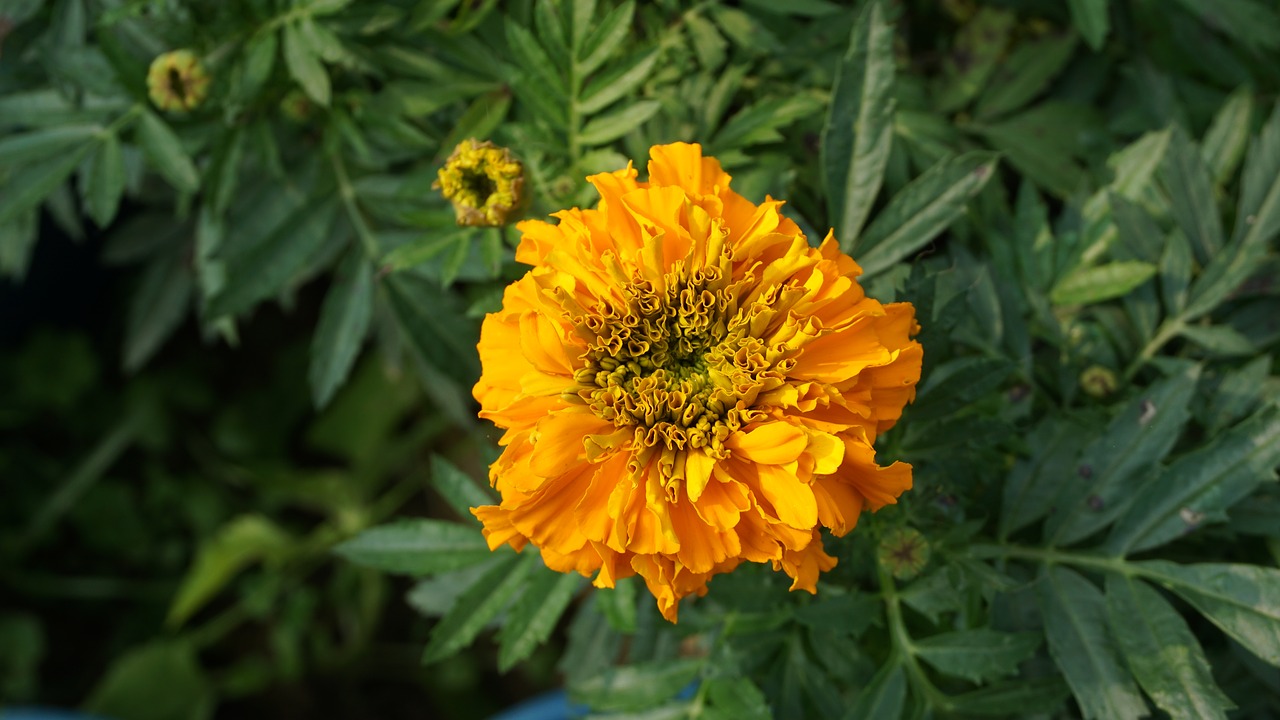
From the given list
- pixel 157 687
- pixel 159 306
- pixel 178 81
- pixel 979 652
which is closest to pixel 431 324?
pixel 178 81

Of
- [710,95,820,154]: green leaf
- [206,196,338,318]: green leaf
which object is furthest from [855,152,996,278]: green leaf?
[206,196,338,318]: green leaf

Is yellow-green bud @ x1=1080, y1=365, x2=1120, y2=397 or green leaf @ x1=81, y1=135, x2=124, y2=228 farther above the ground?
green leaf @ x1=81, y1=135, x2=124, y2=228

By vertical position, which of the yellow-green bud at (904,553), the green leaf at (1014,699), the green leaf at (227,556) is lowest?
the green leaf at (227,556)

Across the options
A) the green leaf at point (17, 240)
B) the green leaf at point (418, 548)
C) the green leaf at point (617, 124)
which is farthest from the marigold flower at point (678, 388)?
the green leaf at point (17, 240)

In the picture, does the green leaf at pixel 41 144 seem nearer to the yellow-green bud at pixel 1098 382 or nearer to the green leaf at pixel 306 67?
the green leaf at pixel 306 67

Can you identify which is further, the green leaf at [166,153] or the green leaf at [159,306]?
the green leaf at [159,306]

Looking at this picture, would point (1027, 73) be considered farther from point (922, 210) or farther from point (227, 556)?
point (227, 556)

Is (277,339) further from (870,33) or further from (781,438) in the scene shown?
(781,438)

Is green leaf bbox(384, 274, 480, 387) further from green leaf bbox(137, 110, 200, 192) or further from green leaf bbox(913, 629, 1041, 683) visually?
green leaf bbox(913, 629, 1041, 683)
